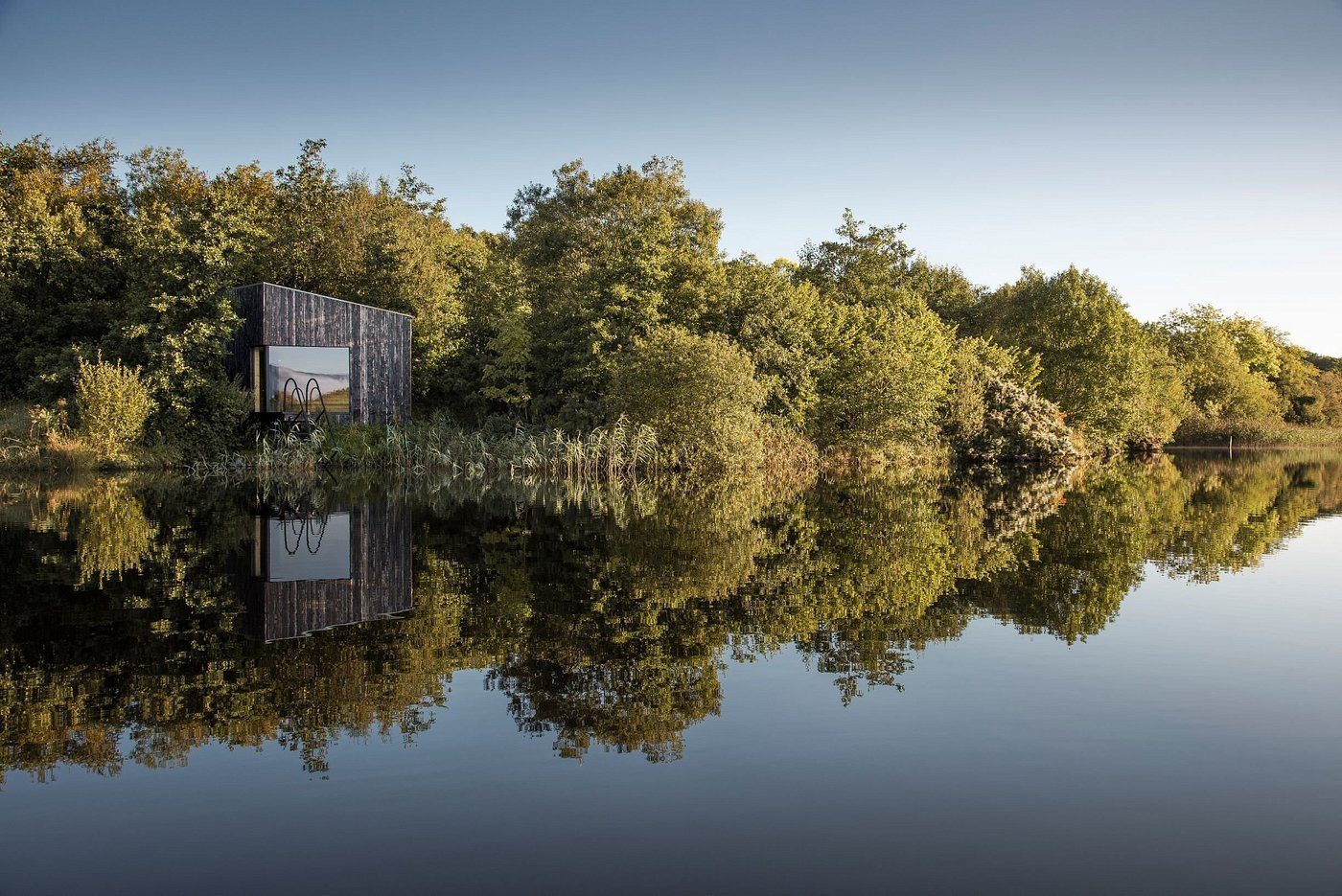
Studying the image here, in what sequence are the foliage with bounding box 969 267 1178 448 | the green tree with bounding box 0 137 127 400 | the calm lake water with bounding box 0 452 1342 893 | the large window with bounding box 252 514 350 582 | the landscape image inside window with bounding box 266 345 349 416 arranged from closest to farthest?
1. the calm lake water with bounding box 0 452 1342 893
2. the large window with bounding box 252 514 350 582
3. the landscape image inside window with bounding box 266 345 349 416
4. the green tree with bounding box 0 137 127 400
5. the foliage with bounding box 969 267 1178 448

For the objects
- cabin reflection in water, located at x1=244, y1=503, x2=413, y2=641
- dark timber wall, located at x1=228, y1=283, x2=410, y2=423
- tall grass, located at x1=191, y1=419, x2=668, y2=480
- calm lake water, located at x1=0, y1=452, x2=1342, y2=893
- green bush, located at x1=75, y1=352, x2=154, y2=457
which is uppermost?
dark timber wall, located at x1=228, y1=283, x2=410, y2=423

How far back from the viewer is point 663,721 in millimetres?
5125

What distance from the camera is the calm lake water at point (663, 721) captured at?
3639 mm

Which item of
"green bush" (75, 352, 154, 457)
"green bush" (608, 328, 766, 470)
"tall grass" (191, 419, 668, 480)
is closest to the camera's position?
"green bush" (75, 352, 154, 457)

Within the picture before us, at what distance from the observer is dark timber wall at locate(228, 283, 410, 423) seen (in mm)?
25297

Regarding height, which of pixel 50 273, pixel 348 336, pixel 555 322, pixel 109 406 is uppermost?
pixel 50 273

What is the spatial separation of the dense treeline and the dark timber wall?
0.72m

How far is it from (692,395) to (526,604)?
17286 mm

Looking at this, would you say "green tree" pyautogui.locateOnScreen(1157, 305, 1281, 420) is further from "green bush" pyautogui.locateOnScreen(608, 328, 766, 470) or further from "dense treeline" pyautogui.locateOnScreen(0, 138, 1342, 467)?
"green bush" pyautogui.locateOnScreen(608, 328, 766, 470)

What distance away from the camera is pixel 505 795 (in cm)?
418

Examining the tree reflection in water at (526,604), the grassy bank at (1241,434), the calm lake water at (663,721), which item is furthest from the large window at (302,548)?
the grassy bank at (1241,434)

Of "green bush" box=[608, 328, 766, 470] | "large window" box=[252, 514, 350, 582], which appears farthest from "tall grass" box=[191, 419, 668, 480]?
"large window" box=[252, 514, 350, 582]

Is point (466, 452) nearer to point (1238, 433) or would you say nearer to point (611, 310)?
point (611, 310)

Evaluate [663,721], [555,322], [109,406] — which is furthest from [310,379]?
[663,721]
